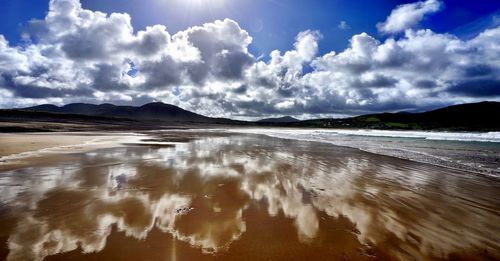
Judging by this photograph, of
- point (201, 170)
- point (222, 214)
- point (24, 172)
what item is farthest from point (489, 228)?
point (24, 172)

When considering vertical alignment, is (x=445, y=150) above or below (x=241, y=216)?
below

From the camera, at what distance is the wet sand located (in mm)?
4117

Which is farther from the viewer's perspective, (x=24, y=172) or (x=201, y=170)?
(x=201, y=170)

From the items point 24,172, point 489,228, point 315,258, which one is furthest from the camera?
point 24,172

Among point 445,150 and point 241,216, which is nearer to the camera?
point 241,216

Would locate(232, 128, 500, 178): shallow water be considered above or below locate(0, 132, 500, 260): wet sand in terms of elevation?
below

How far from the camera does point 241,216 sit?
18.3ft

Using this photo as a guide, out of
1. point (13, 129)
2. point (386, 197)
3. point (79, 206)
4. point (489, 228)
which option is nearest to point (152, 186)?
point (79, 206)

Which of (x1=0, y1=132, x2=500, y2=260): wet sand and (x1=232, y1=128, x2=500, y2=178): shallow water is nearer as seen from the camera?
(x1=0, y1=132, x2=500, y2=260): wet sand

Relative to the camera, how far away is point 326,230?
4.93 meters

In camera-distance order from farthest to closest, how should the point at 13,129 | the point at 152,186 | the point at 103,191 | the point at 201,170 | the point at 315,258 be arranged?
the point at 13,129
the point at 201,170
the point at 152,186
the point at 103,191
the point at 315,258

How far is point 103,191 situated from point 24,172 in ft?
14.4

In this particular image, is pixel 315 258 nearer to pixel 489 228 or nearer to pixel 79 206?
pixel 489 228

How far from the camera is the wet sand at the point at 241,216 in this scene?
4.12 meters
